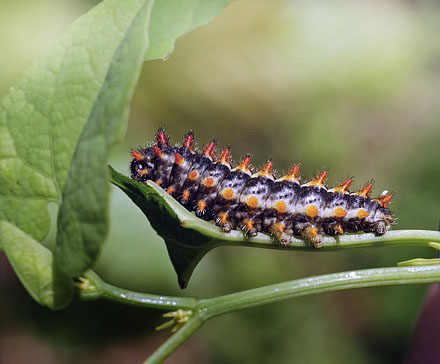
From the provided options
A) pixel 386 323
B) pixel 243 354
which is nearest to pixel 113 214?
pixel 243 354

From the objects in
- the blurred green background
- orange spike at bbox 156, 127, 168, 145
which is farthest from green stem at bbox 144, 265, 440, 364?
the blurred green background

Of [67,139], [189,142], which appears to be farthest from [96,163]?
[189,142]

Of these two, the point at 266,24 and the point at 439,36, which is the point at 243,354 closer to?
the point at 266,24

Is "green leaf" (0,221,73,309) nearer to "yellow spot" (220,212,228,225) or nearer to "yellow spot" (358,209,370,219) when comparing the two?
"yellow spot" (220,212,228,225)

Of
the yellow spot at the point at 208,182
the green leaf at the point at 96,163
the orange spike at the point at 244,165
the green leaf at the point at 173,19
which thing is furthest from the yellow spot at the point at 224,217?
the green leaf at the point at 96,163

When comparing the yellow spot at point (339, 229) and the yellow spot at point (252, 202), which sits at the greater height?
the yellow spot at point (252, 202)

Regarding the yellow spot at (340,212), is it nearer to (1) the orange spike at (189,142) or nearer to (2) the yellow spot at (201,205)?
(2) the yellow spot at (201,205)

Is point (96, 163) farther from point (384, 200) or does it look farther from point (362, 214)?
point (384, 200)

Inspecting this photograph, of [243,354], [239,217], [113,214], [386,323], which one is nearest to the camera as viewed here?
[239,217]
